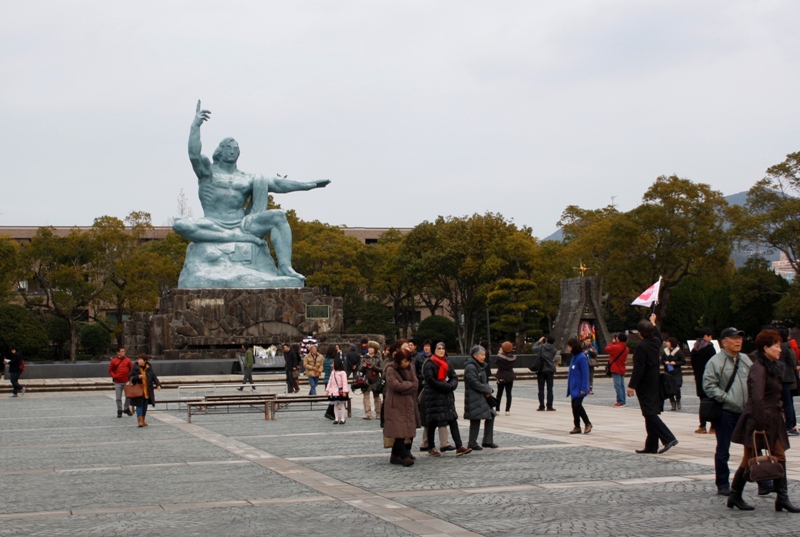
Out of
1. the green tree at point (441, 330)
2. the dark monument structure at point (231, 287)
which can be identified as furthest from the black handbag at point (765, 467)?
the green tree at point (441, 330)

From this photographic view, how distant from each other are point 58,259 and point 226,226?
18.8 m

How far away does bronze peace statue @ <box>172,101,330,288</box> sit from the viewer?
38562 mm

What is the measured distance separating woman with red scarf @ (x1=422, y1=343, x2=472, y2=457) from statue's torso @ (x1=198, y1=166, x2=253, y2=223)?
28.9m

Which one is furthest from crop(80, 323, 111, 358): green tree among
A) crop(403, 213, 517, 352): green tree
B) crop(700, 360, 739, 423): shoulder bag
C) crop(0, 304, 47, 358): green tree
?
crop(700, 360, 739, 423): shoulder bag

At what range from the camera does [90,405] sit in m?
22.7

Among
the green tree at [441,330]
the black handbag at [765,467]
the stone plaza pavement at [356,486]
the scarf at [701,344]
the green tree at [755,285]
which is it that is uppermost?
the green tree at [755,285]

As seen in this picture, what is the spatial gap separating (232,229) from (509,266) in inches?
717

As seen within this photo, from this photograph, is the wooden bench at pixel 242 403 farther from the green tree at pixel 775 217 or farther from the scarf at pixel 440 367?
the green tree at pixel 775 217

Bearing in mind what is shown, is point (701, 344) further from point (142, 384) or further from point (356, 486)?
point (142, 384)

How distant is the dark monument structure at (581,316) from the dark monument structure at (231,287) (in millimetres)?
8934

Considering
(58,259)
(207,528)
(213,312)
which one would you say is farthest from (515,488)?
(58,259)

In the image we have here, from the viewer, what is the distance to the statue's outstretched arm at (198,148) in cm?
3772

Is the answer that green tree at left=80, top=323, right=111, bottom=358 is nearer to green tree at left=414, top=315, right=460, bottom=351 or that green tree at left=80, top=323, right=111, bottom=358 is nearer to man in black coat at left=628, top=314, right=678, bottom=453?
green tree at left=414, top=315, right=460, bottom=351

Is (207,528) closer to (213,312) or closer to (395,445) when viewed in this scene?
(395,445)
